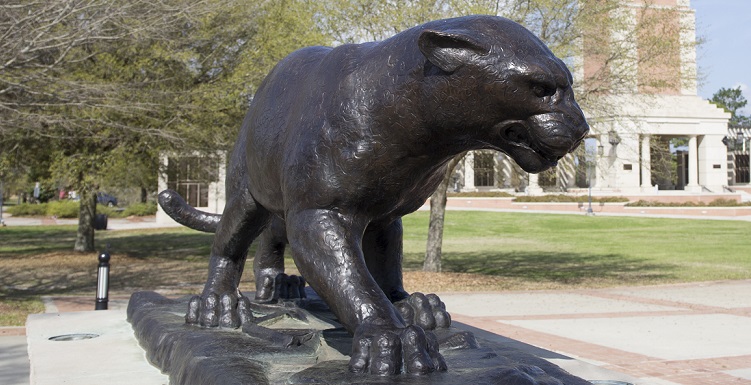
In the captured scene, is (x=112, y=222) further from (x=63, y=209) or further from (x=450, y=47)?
(x=450, y=47)

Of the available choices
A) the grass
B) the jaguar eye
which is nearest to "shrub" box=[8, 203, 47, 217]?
the grass

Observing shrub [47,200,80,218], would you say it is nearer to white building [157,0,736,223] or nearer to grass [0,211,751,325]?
grass [0,211,751,325]

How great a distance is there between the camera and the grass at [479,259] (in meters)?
13.3

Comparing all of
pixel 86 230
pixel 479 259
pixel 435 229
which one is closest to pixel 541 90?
pixel 435 229

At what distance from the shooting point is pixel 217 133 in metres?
16.4

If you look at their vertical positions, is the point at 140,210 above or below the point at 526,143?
above

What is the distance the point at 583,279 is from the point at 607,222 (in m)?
20.1

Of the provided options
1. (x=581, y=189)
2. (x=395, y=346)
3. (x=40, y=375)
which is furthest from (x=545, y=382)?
(x=581, y=189)

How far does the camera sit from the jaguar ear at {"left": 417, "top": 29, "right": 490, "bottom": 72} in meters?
2.70

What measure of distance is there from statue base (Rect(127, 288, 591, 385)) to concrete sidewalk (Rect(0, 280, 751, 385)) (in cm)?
121

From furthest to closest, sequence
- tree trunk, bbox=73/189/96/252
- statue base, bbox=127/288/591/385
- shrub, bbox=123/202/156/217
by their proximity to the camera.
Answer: shrub, bbox=123/202/156/217 → tree trunk, bbox=73/189/96/252 → statue base, bbox=127/288/591/385

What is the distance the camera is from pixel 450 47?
2723mm

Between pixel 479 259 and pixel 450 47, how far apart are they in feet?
52.8

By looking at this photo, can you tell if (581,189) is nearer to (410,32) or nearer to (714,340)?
(714,340)
